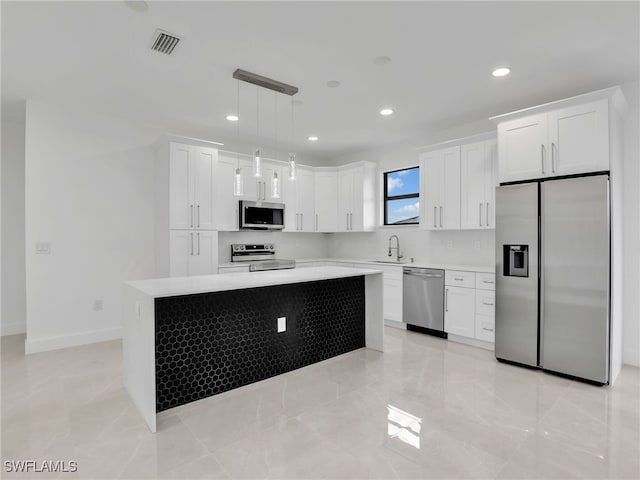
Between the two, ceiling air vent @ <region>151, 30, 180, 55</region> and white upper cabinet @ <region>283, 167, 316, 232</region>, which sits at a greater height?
ceiling air vent @ <region>151, 30, 180, 55</region>

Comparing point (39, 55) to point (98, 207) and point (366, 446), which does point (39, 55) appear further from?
point (366, 446)

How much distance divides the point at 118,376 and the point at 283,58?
3204 mm

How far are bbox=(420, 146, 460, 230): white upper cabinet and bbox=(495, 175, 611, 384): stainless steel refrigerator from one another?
1000mm

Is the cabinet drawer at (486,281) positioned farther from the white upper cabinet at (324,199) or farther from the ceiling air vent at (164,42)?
the ceiling air vent at (164,42)

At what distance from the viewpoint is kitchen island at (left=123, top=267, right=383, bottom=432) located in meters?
2.50

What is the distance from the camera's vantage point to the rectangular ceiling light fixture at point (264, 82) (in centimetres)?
322

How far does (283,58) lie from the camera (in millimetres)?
2951

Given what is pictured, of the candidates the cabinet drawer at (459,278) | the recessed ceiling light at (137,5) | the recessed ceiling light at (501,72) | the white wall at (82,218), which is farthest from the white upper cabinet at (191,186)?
the recessed ceiling light at (501,72)

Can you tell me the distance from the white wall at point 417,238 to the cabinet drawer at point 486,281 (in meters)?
0.57

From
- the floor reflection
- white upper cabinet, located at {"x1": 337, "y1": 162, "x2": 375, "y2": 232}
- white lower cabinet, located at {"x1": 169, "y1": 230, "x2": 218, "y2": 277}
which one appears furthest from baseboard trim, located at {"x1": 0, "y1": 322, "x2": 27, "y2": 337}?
the floor reflection

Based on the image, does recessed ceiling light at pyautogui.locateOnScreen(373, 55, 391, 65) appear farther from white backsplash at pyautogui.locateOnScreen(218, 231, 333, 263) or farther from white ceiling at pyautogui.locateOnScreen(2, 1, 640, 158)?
white backsplash at pyautogui.locateOnScreen(218, 231, 333, 263)

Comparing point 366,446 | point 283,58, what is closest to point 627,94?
point 283,58

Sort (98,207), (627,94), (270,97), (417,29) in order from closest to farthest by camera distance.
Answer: (417,29), (627,94), (270,97), (98,207)

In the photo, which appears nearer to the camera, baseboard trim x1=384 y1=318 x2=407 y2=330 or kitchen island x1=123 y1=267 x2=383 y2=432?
kitchen island x1=123 y1=267 x2=383 y2=432
